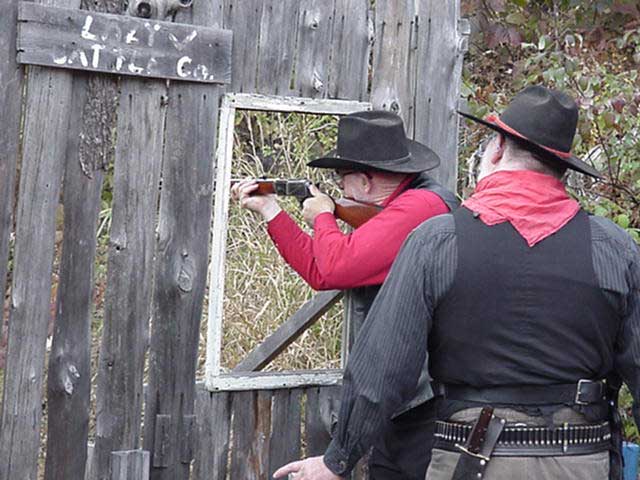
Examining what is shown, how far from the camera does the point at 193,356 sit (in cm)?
470

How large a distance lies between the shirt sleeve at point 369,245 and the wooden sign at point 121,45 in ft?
2.72

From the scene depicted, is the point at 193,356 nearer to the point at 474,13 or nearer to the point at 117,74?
the point at 117,74

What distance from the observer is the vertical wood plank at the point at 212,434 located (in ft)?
15.6

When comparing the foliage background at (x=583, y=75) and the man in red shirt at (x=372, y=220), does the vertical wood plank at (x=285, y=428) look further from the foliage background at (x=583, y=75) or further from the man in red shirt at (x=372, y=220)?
the foliage background at (x=583, y=75)

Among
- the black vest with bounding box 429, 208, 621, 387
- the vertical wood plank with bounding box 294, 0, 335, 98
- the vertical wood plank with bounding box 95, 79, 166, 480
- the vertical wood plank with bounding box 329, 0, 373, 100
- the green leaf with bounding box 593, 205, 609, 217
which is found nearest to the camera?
the black vest with bounding box 429, 208, 621, 387

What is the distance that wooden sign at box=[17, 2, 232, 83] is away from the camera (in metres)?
4.19

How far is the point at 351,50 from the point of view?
507 cm

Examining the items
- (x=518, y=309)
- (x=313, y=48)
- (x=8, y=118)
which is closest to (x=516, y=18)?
(x=313, y=48)

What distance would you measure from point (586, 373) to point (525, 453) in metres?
0.33

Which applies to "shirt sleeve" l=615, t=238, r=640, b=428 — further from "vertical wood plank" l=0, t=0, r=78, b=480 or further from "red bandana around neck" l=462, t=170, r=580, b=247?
"vertical wood plank" l=0, t=0, r=78, b=480

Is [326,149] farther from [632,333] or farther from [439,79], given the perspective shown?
[632,333]

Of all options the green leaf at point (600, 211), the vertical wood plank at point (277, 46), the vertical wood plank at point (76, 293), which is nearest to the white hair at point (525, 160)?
the vertical wood plank at point (277, 46)

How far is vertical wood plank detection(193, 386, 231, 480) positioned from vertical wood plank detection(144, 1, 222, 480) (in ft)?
0.19

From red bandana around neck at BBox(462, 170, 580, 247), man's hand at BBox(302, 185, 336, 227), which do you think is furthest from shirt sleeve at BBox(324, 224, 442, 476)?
man's hand at BBox(302, 185, 336, 227)
